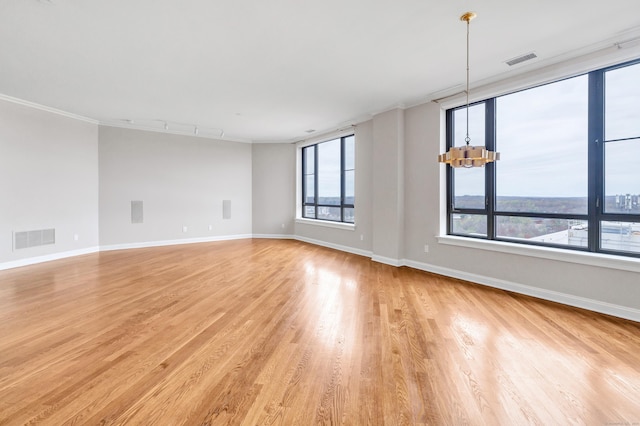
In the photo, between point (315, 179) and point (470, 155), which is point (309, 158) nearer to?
point (315, 179)

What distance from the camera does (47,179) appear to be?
18.7ft

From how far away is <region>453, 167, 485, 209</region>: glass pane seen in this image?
456cm

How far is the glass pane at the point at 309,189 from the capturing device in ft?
27.5

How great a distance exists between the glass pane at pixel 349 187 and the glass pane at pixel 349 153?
0.49 ft

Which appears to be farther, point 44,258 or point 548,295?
point 44,258

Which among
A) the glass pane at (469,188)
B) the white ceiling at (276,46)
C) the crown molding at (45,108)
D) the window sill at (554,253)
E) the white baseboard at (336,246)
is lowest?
the white baseboard at (336,246)

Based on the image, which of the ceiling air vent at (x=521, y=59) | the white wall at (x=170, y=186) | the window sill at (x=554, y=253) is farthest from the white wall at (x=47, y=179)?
the ceiling air vent at (x=521, y=59)

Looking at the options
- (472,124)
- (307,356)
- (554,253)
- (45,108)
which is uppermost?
(45,108)

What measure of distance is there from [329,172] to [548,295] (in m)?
5.37

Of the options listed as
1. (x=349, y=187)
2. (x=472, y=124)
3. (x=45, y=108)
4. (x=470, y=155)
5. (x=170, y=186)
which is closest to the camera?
(x=470, y=155)

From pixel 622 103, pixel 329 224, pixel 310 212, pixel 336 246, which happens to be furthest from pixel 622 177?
pixel 310 212

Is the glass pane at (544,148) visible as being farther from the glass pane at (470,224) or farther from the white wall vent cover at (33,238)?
the white wall vent cover at (33,238)

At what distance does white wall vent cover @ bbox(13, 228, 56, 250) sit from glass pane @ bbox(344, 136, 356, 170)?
21.1 feet

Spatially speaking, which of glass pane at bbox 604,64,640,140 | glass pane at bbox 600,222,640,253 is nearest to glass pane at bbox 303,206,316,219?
glass pane at bbox 600,222,640,253
